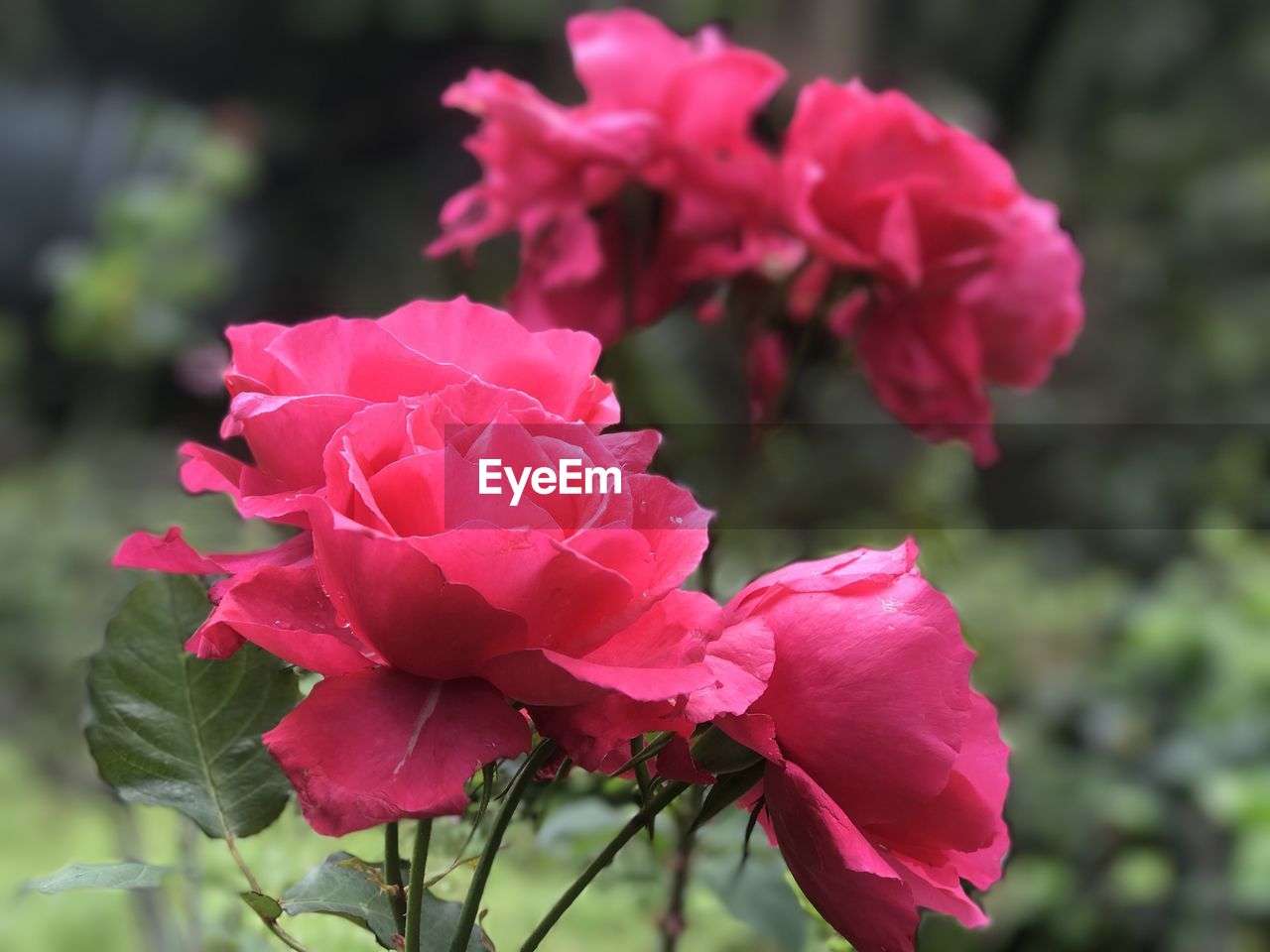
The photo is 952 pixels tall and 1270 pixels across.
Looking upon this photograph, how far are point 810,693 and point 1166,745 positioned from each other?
135cm

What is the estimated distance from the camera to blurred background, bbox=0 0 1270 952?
3.40 feet

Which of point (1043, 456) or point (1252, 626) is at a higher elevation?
point (1252, 626)

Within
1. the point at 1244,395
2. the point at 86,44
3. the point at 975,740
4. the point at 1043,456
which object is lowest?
the point at 1043,456

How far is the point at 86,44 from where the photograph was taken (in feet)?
13.2

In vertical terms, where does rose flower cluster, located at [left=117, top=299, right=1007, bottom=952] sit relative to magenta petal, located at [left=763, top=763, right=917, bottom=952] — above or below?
above

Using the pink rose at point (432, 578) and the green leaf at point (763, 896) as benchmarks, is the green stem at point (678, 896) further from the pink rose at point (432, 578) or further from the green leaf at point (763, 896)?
the pink rose at point (432, 578)

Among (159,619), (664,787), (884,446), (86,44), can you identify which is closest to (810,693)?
(664,787)

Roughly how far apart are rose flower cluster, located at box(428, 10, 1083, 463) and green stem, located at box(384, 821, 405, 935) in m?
0.24

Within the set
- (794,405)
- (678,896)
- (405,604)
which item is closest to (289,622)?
(405,604)

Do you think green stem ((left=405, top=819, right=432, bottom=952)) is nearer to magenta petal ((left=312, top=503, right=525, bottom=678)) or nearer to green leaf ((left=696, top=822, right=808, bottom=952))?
magenta petal ((left=312, top=503, right=525, bottom=678))

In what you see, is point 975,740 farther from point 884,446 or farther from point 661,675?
point 884,446

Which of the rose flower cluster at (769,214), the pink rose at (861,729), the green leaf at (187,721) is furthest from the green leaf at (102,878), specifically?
the rose flower cluster at (769,214)

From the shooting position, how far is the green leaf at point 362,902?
0.24 metres

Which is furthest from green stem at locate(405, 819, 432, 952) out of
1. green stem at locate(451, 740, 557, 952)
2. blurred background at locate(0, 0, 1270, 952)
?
blurred background at locate(0, 0, 1270, 952)
